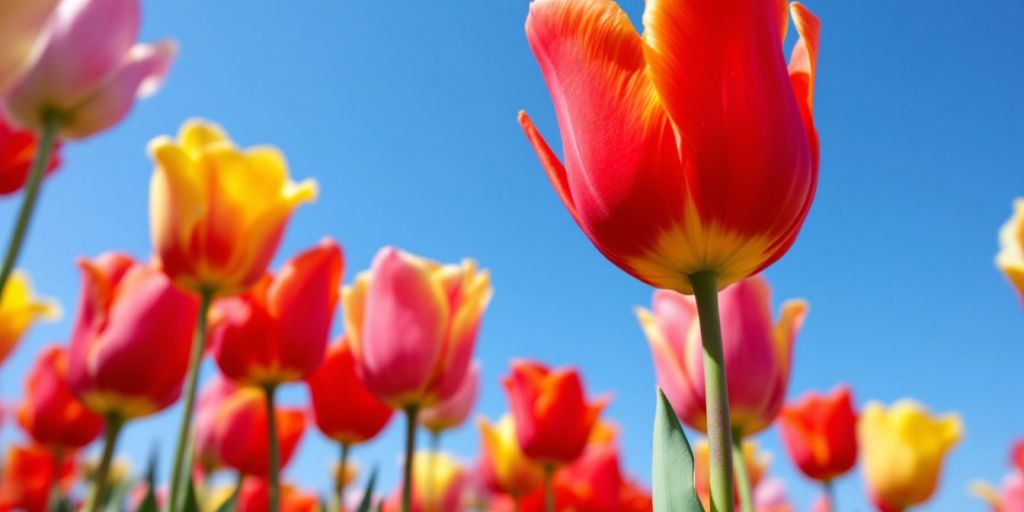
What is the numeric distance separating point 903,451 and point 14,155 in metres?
2.64

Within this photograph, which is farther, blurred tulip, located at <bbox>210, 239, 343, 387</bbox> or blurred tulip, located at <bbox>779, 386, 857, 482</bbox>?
blurred tulip, located at <bbox>779, 386, 857, 482</bbox>

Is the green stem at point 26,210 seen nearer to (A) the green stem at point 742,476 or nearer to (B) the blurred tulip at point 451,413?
(A) the green stem at point 742,476

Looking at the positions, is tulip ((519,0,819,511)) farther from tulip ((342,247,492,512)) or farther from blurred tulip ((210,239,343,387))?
blurred tulip ((210,239,343,387))

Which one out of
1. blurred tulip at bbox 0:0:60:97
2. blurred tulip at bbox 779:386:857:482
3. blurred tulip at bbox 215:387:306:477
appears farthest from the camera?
blurred tulip at bbox 779:386:857:482

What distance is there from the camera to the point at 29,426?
2297mm

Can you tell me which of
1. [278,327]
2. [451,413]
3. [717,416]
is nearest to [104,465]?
[278,327]

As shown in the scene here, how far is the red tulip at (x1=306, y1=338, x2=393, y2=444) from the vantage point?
6.49ft

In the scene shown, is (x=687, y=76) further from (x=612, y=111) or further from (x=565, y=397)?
(x=565, y=397)

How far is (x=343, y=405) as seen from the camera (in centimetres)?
198

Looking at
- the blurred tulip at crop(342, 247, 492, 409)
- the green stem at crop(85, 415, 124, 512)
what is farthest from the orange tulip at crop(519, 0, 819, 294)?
the green stem at crop(85, 415, 124, 512)

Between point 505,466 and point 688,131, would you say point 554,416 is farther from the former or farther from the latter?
point 688,131

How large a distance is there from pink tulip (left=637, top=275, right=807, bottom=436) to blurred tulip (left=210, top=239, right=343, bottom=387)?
0.79m

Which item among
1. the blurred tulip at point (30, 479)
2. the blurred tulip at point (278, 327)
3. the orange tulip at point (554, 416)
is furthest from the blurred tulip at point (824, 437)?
the blurred tulip at point (30, 479)

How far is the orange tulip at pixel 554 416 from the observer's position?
7.37ft
